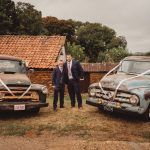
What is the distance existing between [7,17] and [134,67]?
27.0 m

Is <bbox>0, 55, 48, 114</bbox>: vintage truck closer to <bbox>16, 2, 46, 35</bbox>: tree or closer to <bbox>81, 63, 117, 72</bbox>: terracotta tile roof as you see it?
<bbox>81, 63, 117, 72</bbox>: terracotta tile roof

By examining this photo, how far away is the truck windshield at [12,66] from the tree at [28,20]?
27.0m

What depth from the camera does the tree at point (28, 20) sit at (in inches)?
1590

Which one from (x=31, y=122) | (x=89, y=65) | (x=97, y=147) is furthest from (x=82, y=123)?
(x=89, y=65)

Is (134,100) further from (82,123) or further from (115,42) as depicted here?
(115,42)

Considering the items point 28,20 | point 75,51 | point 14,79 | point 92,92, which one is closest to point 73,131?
point 92,92

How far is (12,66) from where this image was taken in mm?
13133

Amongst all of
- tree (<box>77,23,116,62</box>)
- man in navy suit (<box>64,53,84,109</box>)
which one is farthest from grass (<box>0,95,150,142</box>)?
tree (<box>77,23,116,62</box>)

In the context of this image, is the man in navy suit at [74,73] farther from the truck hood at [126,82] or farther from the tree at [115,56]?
the tree at [115,56]

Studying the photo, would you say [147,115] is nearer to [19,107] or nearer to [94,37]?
[19,107]

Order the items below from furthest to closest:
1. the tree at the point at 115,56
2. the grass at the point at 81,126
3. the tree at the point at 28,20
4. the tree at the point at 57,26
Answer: the tree at the point at 57,26 < the tree at the point at 115,56 < the tree at the point at 28,20 < the grass at the point at 81,126

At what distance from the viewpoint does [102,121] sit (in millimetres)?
11258

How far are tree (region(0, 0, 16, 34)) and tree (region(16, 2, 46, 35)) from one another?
0.93 m

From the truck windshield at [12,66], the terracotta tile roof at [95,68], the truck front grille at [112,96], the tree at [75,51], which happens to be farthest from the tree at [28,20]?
the truck front grille at [112,96]
